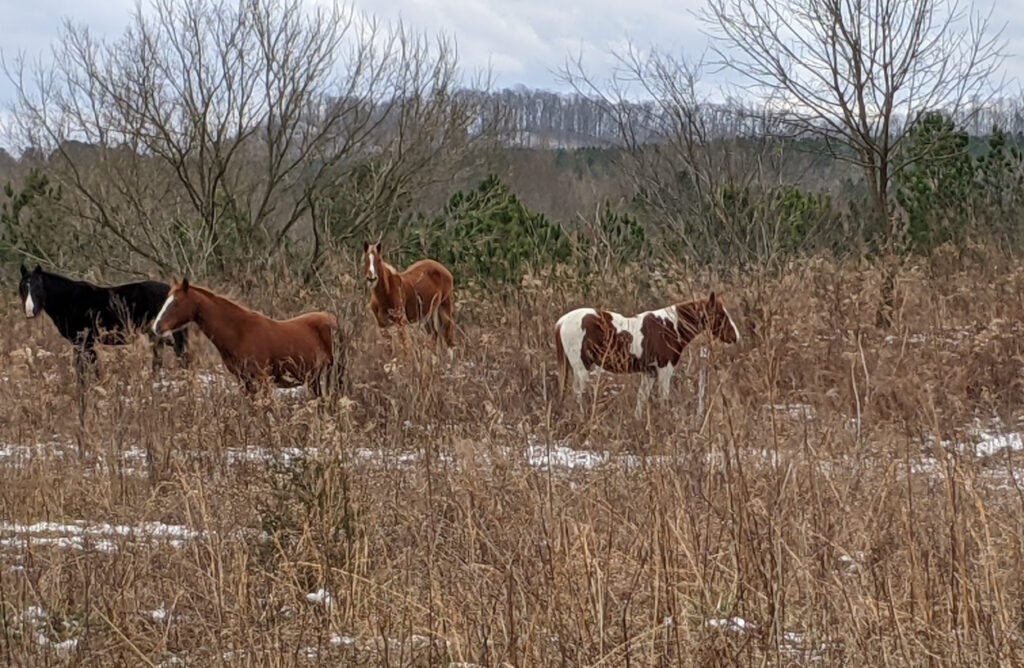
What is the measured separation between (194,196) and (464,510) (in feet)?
41.1

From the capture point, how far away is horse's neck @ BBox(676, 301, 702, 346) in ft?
26.6

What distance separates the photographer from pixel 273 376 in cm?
796

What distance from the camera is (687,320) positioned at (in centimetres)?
836

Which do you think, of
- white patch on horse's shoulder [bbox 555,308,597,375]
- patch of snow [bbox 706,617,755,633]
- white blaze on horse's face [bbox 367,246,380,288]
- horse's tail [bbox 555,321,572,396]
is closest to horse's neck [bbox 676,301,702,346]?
white patch on horse's shoulder [bbox 555,308,597,375]

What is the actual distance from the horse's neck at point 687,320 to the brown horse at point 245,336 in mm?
2463

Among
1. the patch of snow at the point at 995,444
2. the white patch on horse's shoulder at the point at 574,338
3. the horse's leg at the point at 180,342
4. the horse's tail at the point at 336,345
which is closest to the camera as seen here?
the patch of snow at the point at 995,444

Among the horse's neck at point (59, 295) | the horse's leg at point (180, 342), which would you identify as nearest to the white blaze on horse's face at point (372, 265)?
the horse's leg at point (180, 342)

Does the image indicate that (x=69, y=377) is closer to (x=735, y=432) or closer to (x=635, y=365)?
(x=635, y=365)

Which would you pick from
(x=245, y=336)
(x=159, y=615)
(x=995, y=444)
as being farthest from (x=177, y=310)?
(x=995, y=444)

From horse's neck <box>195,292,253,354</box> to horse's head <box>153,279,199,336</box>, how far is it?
0.15 feet

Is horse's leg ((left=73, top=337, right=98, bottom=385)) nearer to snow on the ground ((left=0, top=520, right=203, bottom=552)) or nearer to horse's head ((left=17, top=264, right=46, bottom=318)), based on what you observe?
horse's head ((left=17, top=264, right=46, bottom=318))

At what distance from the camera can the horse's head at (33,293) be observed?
1059 centimetres

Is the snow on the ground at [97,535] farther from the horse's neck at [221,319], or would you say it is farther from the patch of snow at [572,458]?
the horse's neck at [221,319]

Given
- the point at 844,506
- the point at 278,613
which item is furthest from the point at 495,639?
the point at 844,506
